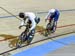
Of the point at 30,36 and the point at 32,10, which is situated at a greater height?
the point at 32,10

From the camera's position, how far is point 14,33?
15.5 ft

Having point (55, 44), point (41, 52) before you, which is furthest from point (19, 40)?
point (55, 44)

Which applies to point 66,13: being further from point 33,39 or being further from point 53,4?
point 33,39

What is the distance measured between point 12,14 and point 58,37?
5.17ft

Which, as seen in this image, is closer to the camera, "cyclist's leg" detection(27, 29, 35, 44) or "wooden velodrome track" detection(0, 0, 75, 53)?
"cyclist's leg" detection(27, 29, 35, 44)

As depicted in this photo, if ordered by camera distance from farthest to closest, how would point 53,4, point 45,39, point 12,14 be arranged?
1. point 53,4
2. point 12,14
3. point 45,39

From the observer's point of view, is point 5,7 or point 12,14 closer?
point 12,14

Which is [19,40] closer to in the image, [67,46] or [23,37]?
[23,37]

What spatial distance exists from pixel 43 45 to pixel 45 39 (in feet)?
1.09

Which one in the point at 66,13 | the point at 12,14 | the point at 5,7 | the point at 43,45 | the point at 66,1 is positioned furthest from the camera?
the point at 66,1

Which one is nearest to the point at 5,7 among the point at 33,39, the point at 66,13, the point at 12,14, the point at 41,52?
the point at 12,14

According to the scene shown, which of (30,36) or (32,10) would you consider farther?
(32,10)

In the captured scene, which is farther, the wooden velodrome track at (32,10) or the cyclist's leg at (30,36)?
the wooden velodrome track at (32,10)

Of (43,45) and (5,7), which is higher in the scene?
(5,7)
